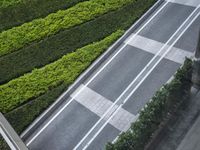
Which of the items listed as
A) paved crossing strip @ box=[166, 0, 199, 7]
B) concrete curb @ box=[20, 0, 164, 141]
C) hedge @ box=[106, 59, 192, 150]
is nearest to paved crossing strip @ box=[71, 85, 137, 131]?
concrete curb @ box=[20, 0, 164, 141]

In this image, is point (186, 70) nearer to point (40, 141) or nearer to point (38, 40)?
point (40, 141)

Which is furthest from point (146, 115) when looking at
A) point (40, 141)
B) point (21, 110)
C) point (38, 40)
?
point (38, 40)

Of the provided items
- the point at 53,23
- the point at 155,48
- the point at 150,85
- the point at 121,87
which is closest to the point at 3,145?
the point at 121,87

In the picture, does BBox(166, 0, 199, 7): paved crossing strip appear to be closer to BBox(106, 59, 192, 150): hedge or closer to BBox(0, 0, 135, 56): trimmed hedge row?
BBox(0, 0, 135, 56): trimmed hedge row

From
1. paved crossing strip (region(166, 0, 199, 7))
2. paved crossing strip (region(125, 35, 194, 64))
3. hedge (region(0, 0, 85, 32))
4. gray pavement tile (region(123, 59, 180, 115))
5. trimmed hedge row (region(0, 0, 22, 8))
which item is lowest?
gray pavement tile (region(123, 59, 180, 115))

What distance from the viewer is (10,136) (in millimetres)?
24297

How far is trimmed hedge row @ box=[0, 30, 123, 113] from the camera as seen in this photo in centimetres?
2722

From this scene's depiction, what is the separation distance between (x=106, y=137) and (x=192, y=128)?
5739mm

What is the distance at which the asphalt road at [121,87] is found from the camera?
81.7ft

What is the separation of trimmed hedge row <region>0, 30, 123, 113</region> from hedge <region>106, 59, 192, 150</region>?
8294 millimetres

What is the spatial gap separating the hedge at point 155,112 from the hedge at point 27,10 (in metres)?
14.7

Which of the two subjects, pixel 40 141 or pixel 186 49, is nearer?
pixel 40 141

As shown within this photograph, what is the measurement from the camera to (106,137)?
24359 millimetres

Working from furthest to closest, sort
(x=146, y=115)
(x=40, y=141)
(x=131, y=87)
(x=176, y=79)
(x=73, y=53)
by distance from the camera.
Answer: (x=73, y=53) → (x=131, y=87) → (x=40, y=141) → (x=176, y=79) → (x=146, y=115)
